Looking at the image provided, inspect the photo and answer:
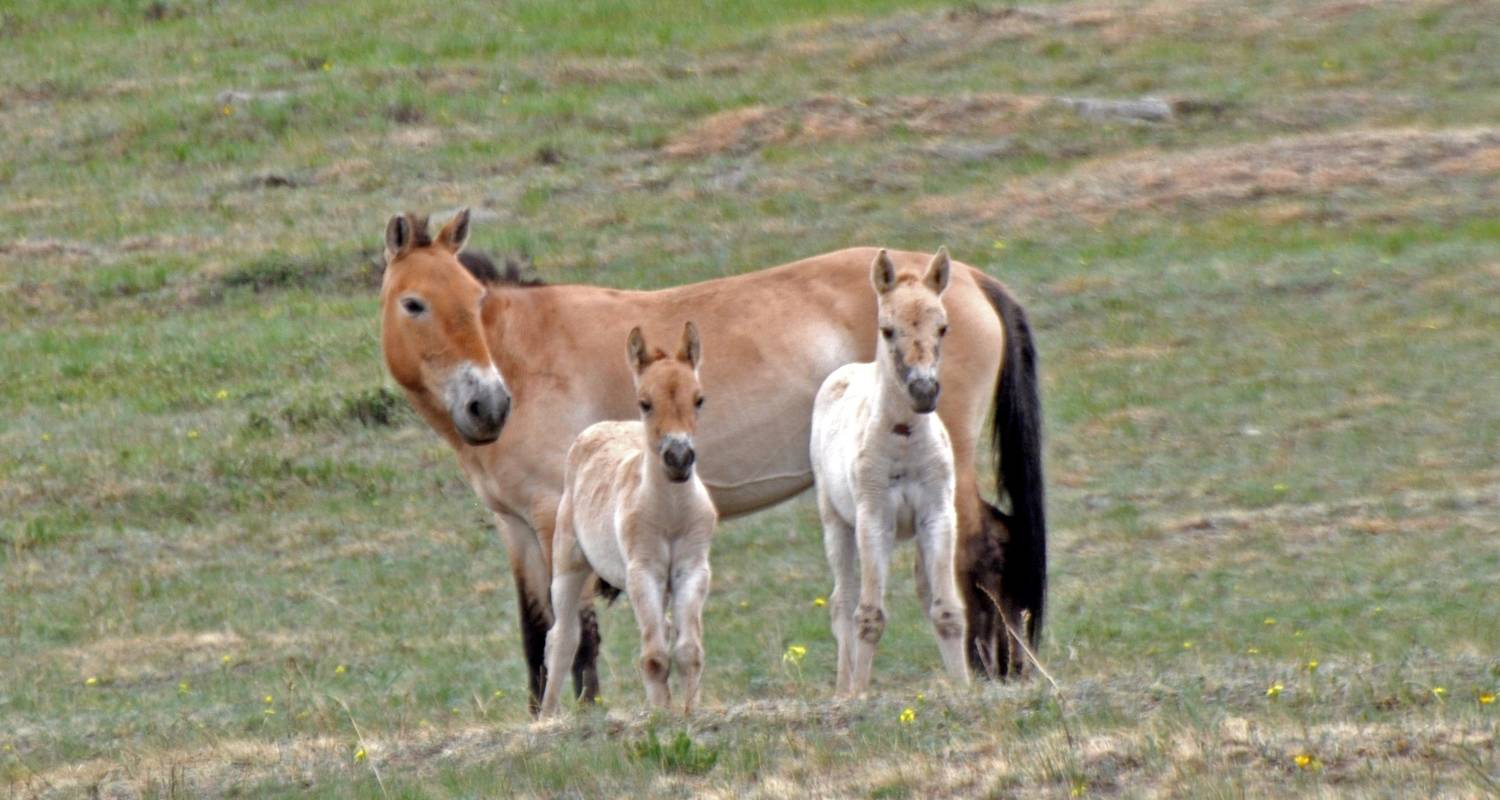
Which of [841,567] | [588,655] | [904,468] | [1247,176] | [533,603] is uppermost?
[904,468]

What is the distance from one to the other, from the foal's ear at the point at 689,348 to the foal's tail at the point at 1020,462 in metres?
2.03

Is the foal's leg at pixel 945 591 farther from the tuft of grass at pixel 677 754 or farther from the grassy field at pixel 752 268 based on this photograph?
the tuft of grass at pixel 677 754

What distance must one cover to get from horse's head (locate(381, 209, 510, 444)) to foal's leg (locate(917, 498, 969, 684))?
1977mm

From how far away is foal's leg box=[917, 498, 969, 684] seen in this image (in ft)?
24.3

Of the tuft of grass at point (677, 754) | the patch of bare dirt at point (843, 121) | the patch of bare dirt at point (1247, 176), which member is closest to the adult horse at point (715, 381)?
the tuft of grass at point (677, 754)

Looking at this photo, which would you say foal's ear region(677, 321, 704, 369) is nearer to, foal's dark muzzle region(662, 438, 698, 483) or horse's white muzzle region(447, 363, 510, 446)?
foal's dark muzzle region(662, 438, 698, 483)

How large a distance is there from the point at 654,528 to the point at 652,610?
301 mm

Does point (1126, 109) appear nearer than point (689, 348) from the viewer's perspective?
No

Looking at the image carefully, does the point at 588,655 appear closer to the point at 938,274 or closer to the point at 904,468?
the point at 904,468

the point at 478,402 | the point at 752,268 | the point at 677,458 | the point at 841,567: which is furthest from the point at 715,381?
the point at 752,268

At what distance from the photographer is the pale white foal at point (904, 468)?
7355 millimetres

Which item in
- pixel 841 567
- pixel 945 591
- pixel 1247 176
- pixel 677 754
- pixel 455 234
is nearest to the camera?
pixel 677 754

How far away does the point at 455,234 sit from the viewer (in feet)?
29.3

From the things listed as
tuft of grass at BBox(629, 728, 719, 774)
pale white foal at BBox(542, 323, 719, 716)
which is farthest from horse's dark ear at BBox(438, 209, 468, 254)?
tuft of grass at BBox(629, 728, 719, 774)
